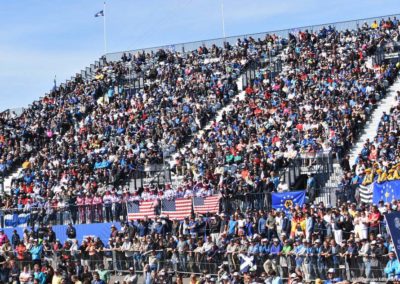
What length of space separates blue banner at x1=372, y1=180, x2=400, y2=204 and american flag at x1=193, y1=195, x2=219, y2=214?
21.8 feet

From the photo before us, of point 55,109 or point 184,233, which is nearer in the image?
point 184,233

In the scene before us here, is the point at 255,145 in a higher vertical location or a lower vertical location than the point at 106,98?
lower

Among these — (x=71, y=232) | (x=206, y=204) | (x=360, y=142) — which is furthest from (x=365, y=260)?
(x=71, y=232)

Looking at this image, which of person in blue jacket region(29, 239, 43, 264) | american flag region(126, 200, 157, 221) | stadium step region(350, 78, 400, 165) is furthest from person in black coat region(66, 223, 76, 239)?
stadium step region(350, 78, 400, 165)

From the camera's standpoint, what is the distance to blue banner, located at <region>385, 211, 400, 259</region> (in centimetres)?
1805

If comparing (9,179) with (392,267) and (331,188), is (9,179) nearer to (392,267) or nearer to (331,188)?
(331,188)

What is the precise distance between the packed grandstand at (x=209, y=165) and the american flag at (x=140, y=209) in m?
0.06

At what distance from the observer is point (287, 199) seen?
35.0 metres

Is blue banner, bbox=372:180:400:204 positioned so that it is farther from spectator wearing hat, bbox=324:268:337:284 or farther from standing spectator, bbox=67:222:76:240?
standing spectator, bbox=67:222:76:240

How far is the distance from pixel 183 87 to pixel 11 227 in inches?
523

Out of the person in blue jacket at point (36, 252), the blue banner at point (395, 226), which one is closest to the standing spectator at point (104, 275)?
the person in blue jacket at point (36, 252)

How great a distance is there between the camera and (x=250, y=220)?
32.4 meters

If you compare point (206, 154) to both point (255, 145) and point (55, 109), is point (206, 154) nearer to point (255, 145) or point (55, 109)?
point (255, 145)

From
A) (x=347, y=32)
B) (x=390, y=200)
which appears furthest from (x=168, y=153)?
(x=390, y=200)
